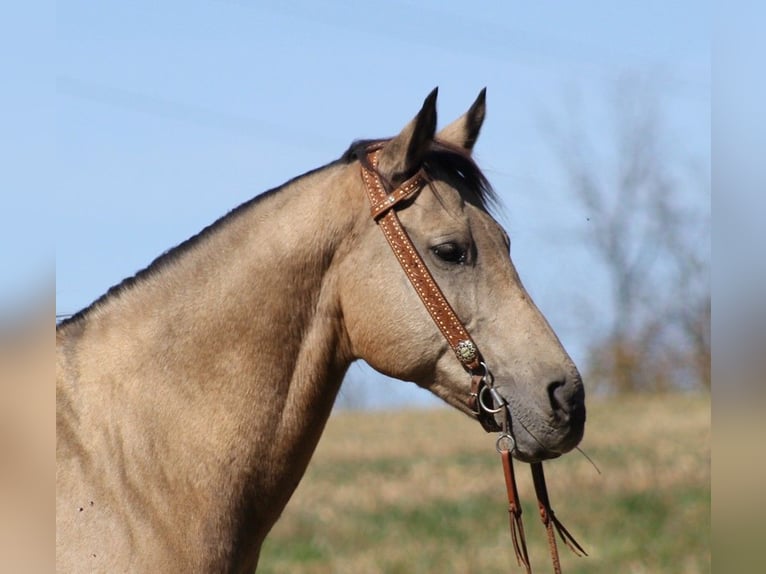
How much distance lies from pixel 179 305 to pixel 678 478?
34.9 ft

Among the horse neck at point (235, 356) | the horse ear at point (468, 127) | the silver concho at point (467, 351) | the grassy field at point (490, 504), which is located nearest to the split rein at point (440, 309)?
the silver concho at point (467, 351)

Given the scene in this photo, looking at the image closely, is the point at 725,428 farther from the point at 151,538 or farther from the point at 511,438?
the point at 151,538

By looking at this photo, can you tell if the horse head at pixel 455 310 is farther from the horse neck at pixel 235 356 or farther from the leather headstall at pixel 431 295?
the horse neck at pixel 235 356

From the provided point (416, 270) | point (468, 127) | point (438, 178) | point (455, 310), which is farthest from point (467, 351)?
point (468, 127)

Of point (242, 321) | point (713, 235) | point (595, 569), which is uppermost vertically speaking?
point (242, 321)

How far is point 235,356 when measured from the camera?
12.1 feet

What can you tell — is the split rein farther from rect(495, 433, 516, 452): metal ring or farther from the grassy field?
the grassy field

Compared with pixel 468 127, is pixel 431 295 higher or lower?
lower

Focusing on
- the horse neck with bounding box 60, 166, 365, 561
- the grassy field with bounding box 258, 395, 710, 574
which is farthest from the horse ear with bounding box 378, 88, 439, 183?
the grassy field with bounding box 258, 395, 710, 574

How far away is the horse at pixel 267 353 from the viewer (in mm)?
3504

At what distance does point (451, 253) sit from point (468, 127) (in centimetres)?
80

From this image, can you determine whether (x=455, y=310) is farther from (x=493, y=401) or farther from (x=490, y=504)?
(x=490, y=504)

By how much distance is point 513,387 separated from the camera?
3701 mm

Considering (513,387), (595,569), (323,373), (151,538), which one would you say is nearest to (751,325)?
(513,387)
